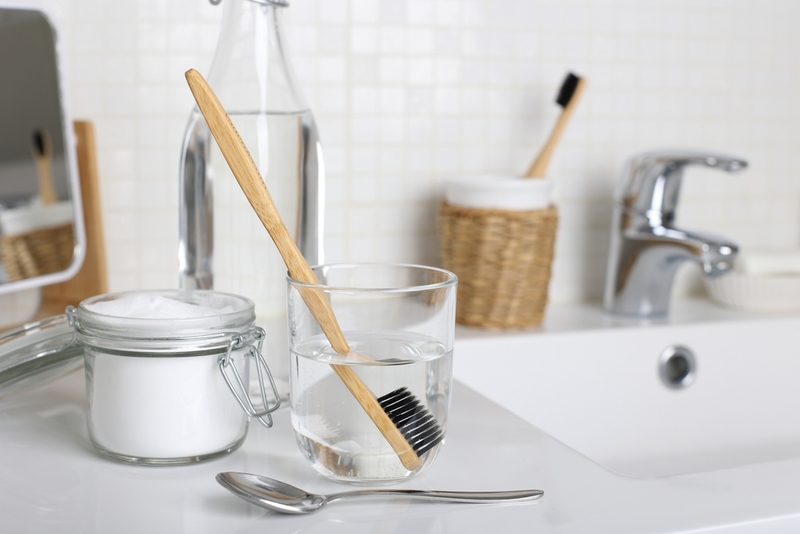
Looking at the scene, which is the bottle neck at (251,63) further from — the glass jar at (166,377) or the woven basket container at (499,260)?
the woven basket container at (499,260)

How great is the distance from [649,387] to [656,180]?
0.24m

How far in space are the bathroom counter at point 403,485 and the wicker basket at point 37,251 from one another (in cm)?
31

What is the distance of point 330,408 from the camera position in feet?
1.34

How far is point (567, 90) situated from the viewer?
912mm

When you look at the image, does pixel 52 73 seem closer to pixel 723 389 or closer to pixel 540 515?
pixel 540 515

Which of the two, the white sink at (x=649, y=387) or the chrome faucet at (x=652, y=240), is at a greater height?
the chrome faucet at (x=652, y=240)

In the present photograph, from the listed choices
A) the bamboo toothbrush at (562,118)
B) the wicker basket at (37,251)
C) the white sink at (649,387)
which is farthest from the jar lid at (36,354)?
the bamboo toothbrush at (562,118)

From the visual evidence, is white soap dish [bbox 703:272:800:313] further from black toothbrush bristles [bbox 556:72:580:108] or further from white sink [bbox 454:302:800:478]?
black toothbrush bristles [bbox 556:72:580:108]

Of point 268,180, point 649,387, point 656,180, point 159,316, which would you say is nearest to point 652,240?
point 656,180

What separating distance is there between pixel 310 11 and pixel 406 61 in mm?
123

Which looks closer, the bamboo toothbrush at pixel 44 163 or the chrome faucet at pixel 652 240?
the bamboo toothbrush at pixel 44 163

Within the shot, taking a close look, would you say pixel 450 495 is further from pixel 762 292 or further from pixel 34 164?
pixel 762 292

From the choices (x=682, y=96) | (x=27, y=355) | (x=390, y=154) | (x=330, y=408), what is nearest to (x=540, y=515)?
(x=330, y=408)

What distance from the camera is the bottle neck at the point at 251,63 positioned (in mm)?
557
